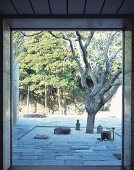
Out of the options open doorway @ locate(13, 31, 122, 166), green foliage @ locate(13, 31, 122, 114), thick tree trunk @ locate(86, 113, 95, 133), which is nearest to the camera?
thick tree trunk @ locate(86, 113, 95, 133)

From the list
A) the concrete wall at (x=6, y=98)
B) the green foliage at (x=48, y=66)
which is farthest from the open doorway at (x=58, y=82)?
the concrete wall at (x=6, y=98)

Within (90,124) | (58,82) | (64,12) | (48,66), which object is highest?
(48,66)

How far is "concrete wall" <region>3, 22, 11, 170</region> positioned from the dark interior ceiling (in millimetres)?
308

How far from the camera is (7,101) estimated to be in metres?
5.28

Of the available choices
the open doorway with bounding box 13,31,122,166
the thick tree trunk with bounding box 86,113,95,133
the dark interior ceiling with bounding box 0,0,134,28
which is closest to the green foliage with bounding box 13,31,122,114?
the open doorway with bounding box 13,31,122,166

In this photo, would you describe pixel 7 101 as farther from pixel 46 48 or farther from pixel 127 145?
pixel 46 48

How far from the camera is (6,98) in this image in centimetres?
519

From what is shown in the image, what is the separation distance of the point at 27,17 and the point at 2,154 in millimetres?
2214

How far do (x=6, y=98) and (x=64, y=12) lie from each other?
173 cm

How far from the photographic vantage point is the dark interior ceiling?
4.28 metres

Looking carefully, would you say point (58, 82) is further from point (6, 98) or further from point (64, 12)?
point (64, 12)

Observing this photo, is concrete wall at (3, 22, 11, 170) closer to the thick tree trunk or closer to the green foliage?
the thick tree trunk

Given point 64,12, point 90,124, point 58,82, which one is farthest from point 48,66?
point 64,12

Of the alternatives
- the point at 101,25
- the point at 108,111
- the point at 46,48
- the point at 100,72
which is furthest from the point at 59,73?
the point at 101,25
